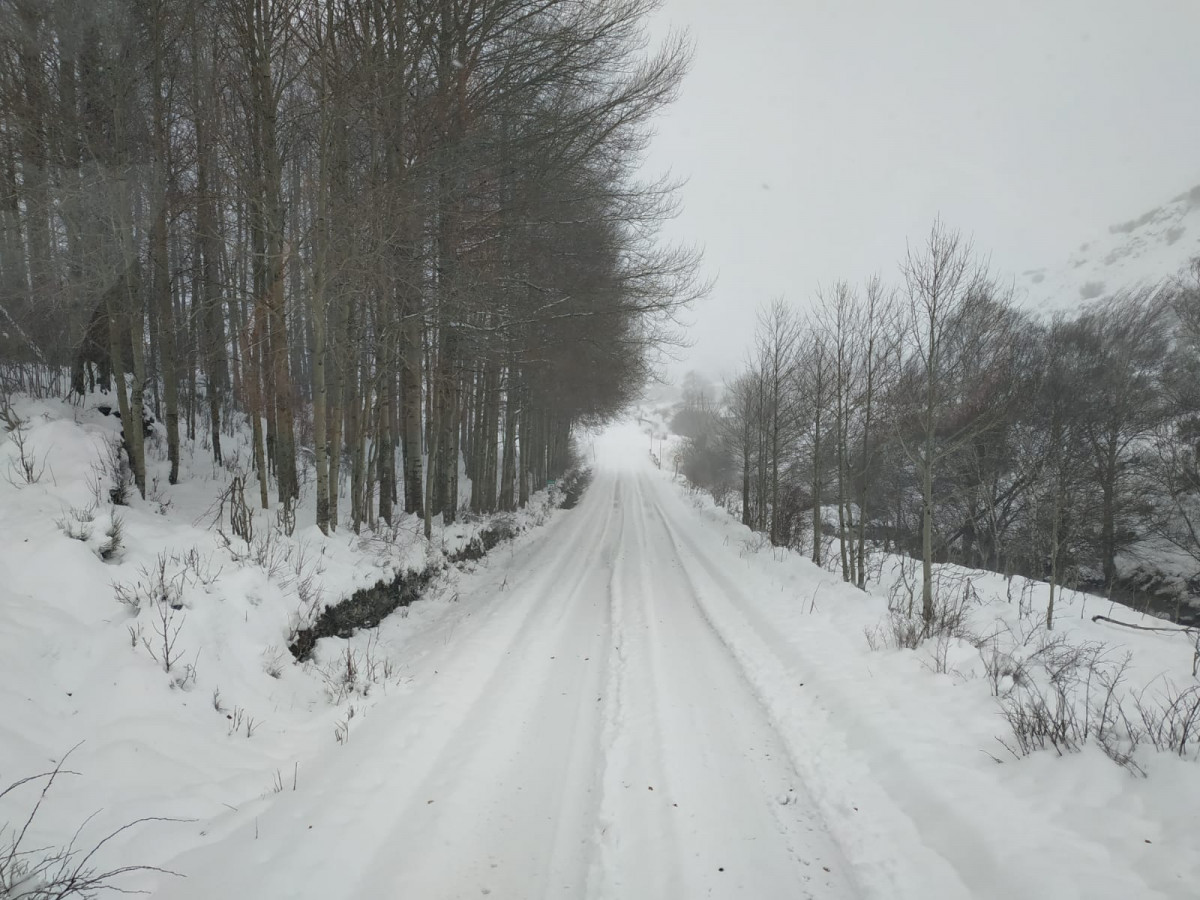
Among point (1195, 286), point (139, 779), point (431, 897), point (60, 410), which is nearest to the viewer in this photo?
point (431, 897)

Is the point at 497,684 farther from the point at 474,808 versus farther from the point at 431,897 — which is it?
the point at 431,897

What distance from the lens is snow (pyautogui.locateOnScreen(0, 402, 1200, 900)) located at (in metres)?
2.78

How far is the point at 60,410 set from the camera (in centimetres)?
947

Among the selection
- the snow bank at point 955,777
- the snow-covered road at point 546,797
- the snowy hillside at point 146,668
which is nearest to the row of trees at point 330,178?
the snowy hillside at point 146,668

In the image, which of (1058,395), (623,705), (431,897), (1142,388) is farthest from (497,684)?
(1142,388)

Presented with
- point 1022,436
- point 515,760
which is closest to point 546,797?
point 515,760

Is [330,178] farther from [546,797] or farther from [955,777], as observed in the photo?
[955,777]

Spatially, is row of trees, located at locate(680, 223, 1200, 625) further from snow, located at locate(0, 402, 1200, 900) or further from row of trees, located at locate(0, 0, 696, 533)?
snow, located at locate(0, 402, 1200, 900)

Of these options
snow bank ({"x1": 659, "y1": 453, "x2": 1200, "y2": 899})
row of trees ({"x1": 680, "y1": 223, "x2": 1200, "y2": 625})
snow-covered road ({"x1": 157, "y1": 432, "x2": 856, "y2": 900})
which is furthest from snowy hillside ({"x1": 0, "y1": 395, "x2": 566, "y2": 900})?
row of trees ({"x1": 680, "y1": 223, "x2": 1200, "y2": 625})

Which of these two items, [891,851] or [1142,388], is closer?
[891,851]

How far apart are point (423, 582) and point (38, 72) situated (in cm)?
972

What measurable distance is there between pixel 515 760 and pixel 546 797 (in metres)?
0.48

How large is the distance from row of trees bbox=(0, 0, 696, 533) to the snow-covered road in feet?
16.2

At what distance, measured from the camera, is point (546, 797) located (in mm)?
3539
